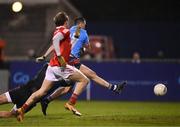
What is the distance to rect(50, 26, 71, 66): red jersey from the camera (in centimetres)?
1559

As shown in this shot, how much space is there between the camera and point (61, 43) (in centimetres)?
1588

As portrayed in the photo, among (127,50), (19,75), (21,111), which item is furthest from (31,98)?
(127,50)

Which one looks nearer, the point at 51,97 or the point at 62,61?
the point at 62,61

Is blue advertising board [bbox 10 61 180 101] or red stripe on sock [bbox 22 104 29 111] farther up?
blue advertising board [bbox 10 61 180 101]

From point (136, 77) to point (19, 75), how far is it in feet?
14.7

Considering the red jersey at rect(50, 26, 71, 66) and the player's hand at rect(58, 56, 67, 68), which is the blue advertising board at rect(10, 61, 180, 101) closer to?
the red jersey at rect(50, 26, 71, 66)

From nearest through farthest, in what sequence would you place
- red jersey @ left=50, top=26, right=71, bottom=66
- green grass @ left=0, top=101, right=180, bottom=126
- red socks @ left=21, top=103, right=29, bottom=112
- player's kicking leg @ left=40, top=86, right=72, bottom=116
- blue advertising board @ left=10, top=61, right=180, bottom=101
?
green grass @ left=0, top=101, right=180, bottom=126 < red jersey @ left=50, top=26, right=71, bottom=66 < red socks @ left=21, top=103, right=29, bottom=112 < player's kicking leg @ left=40, top=86, right=72, bottom=116 < blue advertising board @ left=10, top=61, right=180, bottom=101

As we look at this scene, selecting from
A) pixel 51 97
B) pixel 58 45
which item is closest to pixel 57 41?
pixel 58 45

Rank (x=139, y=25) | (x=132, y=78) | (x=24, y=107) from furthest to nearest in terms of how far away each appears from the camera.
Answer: (x=139, y=25), (x=132, y=78), (x=24, y=107)

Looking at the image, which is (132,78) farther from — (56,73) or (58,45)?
(58,45)

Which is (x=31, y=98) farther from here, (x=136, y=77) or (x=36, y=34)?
Answer: (x=36, y=34)

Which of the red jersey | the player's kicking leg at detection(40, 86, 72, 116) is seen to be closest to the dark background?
the player's kicking leg at detection(40, 86, 72, 116)

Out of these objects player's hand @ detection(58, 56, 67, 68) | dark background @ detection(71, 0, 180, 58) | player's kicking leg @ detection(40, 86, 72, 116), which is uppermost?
dark background @ detection(71, 0, 180, 58)

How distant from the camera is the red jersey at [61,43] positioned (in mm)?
15594
